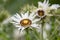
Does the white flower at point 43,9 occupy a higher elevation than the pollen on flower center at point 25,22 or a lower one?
higher

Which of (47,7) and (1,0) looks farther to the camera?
(1,0)

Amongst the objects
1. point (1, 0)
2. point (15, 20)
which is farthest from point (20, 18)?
point (1, 0)

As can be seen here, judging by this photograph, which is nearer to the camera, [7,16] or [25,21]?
[25,21]

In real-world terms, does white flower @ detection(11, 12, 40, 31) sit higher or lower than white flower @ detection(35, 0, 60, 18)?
lower

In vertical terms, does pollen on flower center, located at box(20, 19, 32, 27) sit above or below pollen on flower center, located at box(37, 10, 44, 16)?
below

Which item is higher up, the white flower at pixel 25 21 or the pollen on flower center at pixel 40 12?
the pollen on flower center at pixel 40 12

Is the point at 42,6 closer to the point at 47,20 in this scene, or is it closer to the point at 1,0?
the point at 47,20

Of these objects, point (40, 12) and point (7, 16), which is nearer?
point (40, 12)

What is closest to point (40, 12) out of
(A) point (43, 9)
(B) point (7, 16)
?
(A) point (43, 9)

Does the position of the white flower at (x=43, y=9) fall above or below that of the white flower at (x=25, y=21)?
above

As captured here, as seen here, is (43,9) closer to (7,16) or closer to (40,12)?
(40,12)

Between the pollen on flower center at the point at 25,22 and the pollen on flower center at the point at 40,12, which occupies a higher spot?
the pollen on flower center at the point at 40,12
